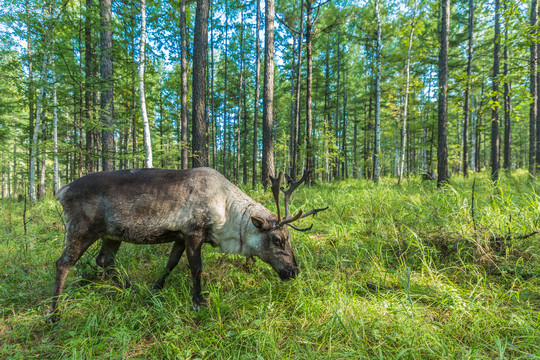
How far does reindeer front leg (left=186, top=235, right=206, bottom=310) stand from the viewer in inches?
109

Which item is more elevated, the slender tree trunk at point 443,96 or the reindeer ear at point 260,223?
the slender tree trunk at point 443,96

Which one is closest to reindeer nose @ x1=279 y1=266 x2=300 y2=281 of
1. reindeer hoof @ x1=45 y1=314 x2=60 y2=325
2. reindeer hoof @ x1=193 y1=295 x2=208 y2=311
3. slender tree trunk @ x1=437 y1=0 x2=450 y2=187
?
reindeer hoof @ x1=193 y1=295 x2=208 y2=311

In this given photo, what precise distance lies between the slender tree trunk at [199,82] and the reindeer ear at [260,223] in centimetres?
432

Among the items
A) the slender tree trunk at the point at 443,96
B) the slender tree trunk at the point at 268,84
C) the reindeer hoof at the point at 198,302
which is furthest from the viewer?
the slender tree trunk at the point at 268,84

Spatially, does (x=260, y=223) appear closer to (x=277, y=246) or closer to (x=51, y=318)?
(x=277, y=246)

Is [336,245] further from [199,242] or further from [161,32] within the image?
[161,32]

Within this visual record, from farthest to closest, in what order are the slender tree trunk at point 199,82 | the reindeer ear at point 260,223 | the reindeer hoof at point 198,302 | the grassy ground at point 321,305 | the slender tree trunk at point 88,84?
the slender tree trunk at point 88,84
the slender tree trunk at point 199,82
the reindeer ear at point 260,223
the reindeer hoof at point 198,302
the grassy ground at point 321,305

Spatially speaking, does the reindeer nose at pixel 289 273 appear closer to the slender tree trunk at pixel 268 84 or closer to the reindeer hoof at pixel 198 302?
the reindeer hoof at pixel 198 302

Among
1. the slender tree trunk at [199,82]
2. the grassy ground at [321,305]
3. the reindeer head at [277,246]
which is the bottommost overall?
the grassy ground at [321,305]

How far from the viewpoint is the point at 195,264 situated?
9.25 feet

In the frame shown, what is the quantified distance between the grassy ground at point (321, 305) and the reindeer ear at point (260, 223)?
713 mm

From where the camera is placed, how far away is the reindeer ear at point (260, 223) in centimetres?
289

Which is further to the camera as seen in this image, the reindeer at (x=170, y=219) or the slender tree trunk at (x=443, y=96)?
the slender tree trunk at (x=443, y=96)

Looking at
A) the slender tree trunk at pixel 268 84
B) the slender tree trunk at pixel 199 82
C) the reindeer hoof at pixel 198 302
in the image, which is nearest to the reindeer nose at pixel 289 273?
the reindeer hoof at pixel 198 302
